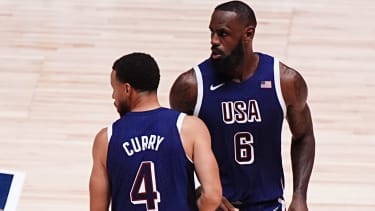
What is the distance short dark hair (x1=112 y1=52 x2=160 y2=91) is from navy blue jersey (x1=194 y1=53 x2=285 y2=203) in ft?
1.58

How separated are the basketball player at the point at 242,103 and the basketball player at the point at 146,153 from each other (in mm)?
416

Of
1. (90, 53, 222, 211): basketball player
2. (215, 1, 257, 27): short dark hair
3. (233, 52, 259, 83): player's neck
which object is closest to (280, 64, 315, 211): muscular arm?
(233, 52, 259, 83): player's neck

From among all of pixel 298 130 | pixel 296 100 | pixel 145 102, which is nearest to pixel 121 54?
pixel 298 130

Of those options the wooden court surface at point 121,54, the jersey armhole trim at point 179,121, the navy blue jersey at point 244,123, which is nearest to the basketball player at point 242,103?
the navy blue jersey at point 244,123

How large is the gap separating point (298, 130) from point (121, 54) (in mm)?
3824

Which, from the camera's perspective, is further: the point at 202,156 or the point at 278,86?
the point at 278,86

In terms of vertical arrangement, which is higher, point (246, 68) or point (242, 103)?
point (246, 68)

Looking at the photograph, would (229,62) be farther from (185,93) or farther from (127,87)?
(127,87)

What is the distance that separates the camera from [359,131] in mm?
6797

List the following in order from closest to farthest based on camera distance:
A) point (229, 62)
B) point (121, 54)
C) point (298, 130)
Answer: point (229, 62) → point (298, 130) → point (121, 54)

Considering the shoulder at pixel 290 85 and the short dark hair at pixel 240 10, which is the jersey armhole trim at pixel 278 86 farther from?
the short dark hair at pixel 240 10

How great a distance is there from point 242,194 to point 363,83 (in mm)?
3586

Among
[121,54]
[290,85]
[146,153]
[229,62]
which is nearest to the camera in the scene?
[146,153]

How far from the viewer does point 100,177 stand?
352 centimetres
